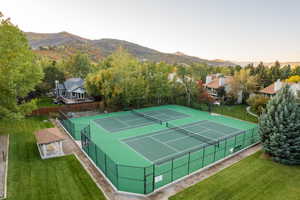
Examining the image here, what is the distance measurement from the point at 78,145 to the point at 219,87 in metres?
30.2

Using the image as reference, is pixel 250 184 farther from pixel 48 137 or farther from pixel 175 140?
pixel 48 137

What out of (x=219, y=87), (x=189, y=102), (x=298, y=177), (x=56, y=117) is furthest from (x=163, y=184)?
(x=219, y=87)

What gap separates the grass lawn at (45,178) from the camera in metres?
8.82

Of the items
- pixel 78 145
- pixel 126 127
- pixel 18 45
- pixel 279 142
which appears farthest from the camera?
pixel 126 127

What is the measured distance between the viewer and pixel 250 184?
9.89 meters

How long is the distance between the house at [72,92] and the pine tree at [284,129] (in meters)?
28.2

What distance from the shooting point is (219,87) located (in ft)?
119

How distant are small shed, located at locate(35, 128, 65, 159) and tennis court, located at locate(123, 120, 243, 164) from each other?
5.64 m

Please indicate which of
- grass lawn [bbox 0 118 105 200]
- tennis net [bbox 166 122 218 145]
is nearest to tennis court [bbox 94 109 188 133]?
tennis net [bbox 166 122 218 145]

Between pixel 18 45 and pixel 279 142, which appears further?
pixel 18 45

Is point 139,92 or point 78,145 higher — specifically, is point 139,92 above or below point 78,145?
above

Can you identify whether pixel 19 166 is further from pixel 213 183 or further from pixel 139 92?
pixel 139 92

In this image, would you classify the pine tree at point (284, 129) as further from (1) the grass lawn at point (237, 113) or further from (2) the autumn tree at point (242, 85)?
(2) the autumn tree at point (242, 85)

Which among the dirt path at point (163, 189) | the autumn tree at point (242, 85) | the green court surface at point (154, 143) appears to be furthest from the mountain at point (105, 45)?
the dirt path at point (163, 189)
